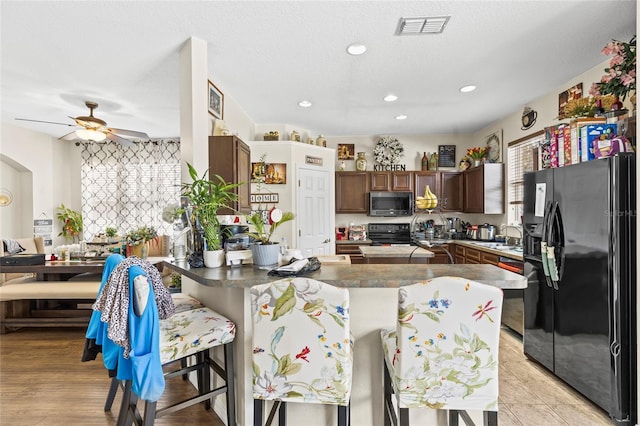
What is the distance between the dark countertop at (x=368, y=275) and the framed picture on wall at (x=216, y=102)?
1865 mm

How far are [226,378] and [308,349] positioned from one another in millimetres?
738

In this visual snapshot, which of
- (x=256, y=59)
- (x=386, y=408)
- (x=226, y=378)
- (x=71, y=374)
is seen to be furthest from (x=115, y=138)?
(x=386, y=408)

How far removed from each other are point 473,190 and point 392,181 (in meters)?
1.29

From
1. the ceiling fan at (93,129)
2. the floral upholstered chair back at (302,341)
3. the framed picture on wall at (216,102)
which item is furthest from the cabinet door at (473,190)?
the ceiling fan at (93,129)

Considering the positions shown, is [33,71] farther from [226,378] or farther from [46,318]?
[226,378]

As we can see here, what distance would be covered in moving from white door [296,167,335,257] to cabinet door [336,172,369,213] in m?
0.24

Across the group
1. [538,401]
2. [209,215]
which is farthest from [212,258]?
[538,401]

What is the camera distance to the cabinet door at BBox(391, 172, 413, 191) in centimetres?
536

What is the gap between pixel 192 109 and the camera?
251 cm

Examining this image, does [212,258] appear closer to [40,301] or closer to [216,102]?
[216,102]

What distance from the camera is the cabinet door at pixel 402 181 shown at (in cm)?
536

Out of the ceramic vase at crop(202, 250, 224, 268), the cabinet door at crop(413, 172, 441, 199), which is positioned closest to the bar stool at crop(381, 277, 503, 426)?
the ceramic vase at crop(202, 250, 224, 268)

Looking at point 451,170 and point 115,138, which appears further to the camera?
point 451,170

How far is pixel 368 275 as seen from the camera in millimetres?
1591
